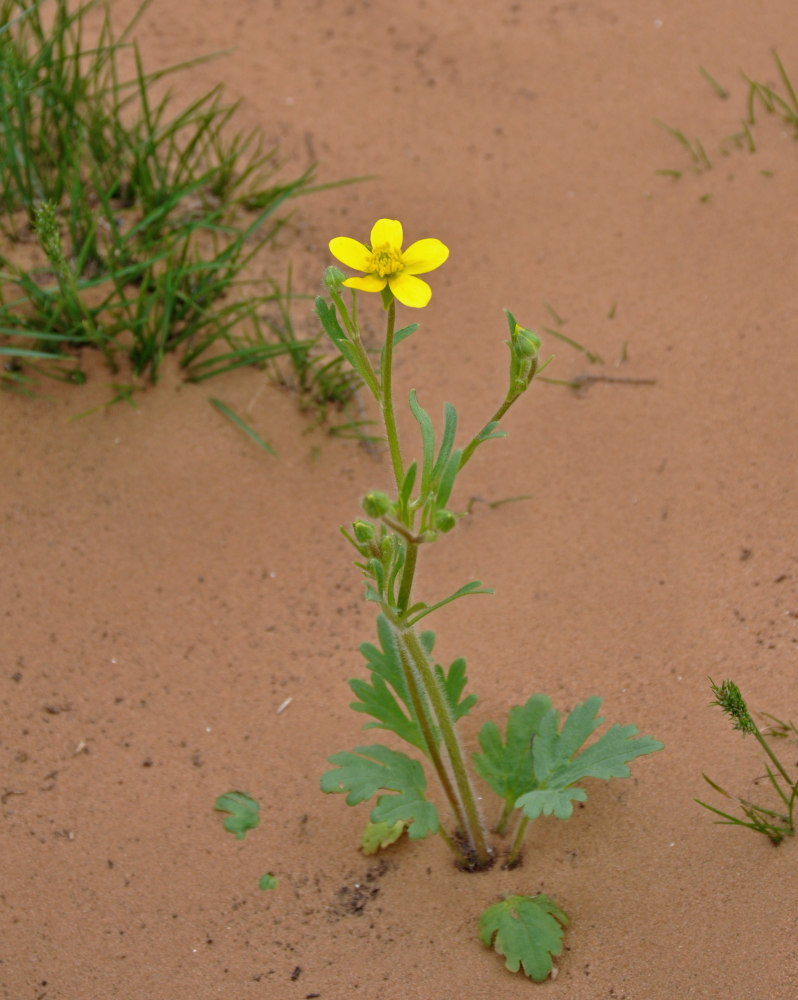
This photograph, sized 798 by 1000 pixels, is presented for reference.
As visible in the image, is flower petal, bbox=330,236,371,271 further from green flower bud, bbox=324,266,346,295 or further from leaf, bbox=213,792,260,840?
leaf, bbox=213,792,260,840

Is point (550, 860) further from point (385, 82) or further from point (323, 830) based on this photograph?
point (385, 82)

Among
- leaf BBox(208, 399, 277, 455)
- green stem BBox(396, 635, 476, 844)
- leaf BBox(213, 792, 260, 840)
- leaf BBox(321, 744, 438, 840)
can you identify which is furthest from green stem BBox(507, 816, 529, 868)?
leaf BBox(208, 399, 277, 455)

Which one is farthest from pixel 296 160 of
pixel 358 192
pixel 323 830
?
pixel 323 830

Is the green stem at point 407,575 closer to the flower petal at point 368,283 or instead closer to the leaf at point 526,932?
the flower petal at point 368,283

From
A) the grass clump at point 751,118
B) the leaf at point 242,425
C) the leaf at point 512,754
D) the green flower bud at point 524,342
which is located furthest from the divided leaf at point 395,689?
the grass clump at point 751,118

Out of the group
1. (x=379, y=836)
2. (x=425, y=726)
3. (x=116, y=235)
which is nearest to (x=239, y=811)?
(x=379, y=836)

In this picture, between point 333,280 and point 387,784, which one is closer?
point 333,280

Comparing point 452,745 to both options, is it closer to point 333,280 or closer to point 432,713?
point 432,713
